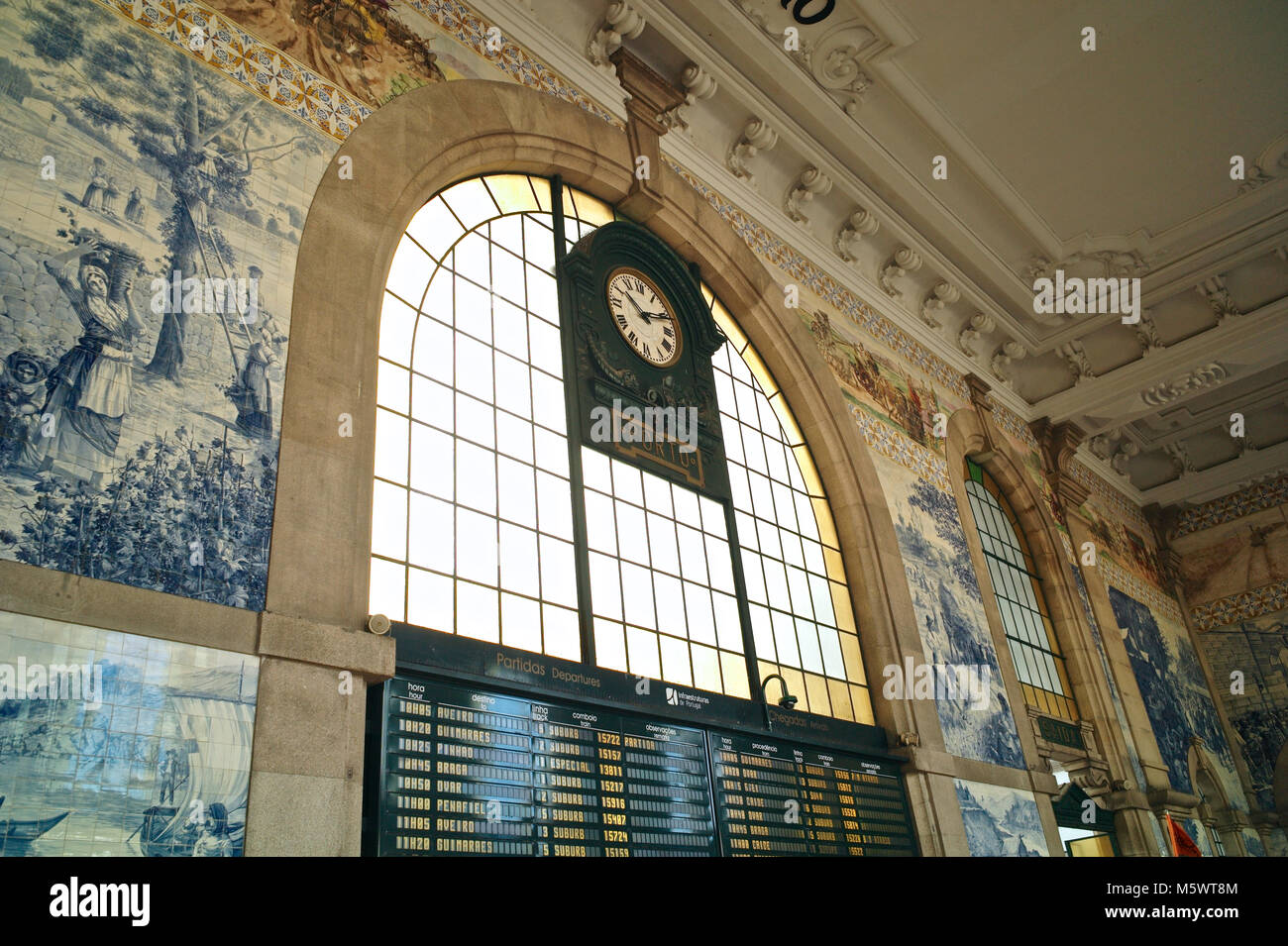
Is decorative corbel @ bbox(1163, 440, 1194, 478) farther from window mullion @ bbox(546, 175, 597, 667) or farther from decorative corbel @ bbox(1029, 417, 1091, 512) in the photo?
window mullion @ bbox(546, 175, 597, 667)

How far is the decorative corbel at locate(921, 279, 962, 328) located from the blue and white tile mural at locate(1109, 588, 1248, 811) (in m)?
5.06

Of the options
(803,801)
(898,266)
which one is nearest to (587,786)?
(803,801)

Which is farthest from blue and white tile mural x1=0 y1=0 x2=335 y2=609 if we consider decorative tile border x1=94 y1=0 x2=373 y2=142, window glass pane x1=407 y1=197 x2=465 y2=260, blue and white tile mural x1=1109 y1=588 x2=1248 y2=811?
blue and white tile mural x1=1109 y1=588 x2=1248 y2=811

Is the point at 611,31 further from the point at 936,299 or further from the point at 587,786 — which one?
the point at 587,786

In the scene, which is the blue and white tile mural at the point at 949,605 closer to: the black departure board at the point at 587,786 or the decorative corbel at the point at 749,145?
the black departure board at the point at 587,786

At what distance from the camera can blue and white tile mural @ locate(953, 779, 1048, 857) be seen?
819 cm

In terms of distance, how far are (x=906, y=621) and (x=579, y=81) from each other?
5668 mm

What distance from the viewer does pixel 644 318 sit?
822cm

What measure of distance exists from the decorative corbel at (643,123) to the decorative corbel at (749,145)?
98 centimetres

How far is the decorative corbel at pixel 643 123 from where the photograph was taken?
8555 millimetres

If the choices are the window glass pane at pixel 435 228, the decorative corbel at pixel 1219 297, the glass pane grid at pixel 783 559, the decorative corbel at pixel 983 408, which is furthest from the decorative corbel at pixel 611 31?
the decorative corbel at pixel 1219 297

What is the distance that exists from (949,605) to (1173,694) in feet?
22.1

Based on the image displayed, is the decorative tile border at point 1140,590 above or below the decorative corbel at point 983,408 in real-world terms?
below
